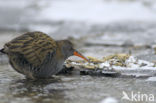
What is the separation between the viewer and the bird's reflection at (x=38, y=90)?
341 cm

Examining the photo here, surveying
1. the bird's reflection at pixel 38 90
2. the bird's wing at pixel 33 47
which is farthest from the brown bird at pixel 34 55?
the bird's reflection at pixel 38 90

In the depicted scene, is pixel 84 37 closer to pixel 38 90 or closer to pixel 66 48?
pixel 66 48

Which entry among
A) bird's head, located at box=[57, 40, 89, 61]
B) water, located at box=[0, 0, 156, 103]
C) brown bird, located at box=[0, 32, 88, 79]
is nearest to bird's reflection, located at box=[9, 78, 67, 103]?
water, located at box=[0, 0, 156, 103]

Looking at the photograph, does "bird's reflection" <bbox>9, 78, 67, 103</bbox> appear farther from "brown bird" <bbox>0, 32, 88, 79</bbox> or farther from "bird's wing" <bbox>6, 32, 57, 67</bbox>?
"bird's wing" <bbox>6, 32, 57, 67</bbox>

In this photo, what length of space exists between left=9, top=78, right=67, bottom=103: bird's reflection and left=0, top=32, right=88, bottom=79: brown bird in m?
0.11

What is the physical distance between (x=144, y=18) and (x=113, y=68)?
9022 millimetres

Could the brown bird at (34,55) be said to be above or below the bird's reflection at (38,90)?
above

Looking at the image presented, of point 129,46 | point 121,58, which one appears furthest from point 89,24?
point 121,58

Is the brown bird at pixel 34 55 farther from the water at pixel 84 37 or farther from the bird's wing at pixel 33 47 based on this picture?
the water at pixel 84 37

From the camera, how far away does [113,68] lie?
185 inches

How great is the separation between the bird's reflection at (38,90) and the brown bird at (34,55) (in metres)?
0.11

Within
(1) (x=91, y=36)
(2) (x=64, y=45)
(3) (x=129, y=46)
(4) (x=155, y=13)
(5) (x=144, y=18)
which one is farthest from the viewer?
(4) (x=155, y=13)

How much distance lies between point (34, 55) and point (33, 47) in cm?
12

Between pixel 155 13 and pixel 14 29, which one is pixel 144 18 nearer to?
pixel 155 13
